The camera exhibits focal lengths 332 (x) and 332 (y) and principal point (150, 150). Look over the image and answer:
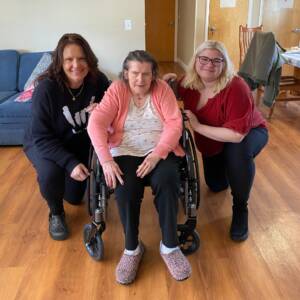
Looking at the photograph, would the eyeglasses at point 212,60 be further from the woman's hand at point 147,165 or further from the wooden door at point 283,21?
the wooden door at point 283,21

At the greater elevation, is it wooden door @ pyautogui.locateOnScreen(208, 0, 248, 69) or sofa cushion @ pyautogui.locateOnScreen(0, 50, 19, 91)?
wooden door @ pyautogui.locateOnScreen(208, 0, 248, 69)

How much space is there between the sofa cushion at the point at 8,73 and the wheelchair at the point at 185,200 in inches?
84.9

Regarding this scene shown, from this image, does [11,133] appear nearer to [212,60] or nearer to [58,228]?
[58,228]

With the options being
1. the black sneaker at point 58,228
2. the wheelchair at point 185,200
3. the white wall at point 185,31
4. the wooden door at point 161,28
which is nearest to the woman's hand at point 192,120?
the wheelchair at point 185,200

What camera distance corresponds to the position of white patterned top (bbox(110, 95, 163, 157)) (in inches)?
61.8

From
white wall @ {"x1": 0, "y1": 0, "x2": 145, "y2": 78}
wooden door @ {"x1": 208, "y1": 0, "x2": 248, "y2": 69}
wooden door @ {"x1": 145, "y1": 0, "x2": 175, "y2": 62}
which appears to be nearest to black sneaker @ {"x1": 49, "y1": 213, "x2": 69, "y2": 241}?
white wall @ {"x1": 0, "y1": 0, "x2": 145, "y2": 78}

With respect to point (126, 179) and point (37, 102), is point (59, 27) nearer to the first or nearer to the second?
point (37, 102)

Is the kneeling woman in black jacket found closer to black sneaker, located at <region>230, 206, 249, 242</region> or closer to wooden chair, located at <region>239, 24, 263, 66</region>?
black sneaker, located at <region>230, 206, 249, 242</region>

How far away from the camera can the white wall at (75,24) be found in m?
3.38

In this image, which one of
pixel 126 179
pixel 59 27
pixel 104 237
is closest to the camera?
pixel 126 179

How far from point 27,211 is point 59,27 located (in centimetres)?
221

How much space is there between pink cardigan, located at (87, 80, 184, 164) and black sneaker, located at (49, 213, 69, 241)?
0.54 m

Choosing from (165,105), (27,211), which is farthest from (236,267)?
(27,211)

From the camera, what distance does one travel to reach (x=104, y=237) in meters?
1.79
